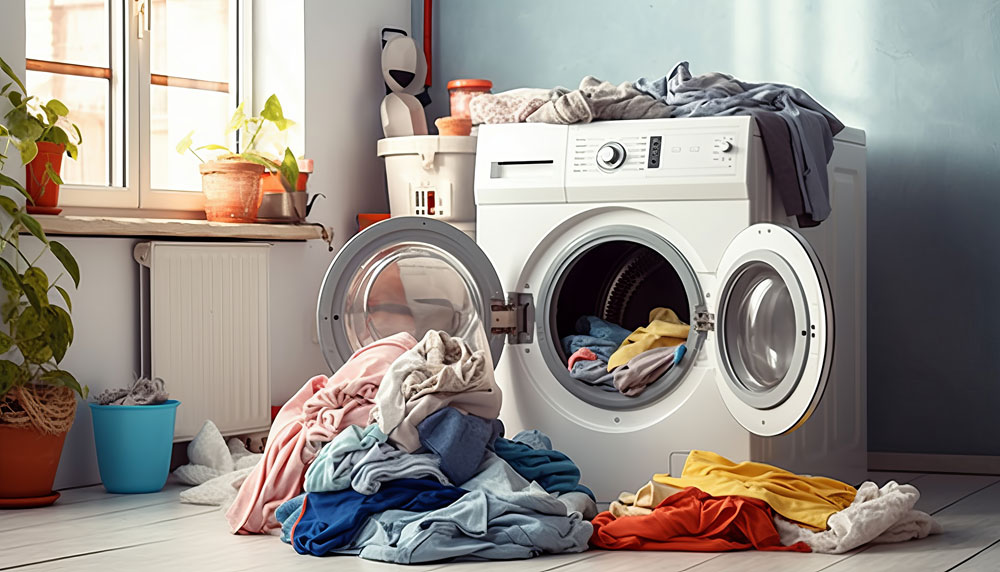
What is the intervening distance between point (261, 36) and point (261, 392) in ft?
3.85

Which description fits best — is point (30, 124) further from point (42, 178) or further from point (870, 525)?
point (870, 525)

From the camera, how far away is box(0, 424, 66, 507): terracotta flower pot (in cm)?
317

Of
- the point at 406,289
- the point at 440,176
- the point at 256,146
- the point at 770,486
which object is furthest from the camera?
the point at 256,146

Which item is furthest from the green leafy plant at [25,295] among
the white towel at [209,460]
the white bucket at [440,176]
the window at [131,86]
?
the white bucket at [440,176]

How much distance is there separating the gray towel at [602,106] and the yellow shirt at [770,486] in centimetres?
95

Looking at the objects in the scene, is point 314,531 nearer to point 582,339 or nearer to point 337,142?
point 582,339

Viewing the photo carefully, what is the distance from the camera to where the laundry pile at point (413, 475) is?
2.59m

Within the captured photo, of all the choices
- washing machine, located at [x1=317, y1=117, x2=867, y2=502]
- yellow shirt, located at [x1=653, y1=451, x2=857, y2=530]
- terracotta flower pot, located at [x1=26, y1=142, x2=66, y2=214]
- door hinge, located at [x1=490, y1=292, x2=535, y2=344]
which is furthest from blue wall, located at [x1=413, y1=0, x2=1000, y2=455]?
terracotta flower pot, located at [x1=26, y1=142, x2=66, y2=214]

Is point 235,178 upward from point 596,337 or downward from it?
upward

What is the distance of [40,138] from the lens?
335 centimetres

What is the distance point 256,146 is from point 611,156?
4.49ft

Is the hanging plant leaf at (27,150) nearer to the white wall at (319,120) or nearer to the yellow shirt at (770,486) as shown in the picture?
the white wall at (319,120)

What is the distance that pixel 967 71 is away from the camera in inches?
146

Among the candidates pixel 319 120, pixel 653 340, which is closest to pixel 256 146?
pixel 319 120
